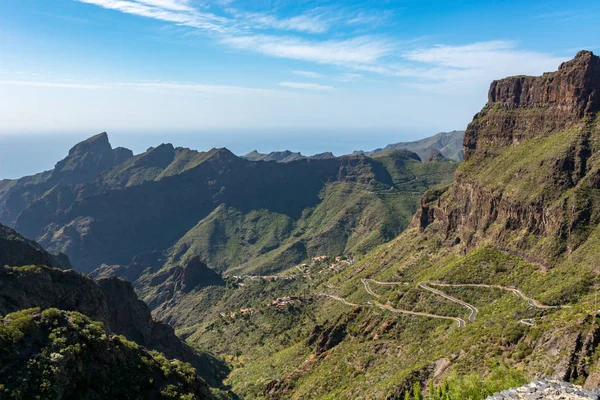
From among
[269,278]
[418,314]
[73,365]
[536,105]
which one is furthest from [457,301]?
[269,278]

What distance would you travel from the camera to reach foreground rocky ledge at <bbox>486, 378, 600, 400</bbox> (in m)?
20.2

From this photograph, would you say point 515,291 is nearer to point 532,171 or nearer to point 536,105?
point 532,171

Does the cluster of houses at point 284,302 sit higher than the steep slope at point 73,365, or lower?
lower

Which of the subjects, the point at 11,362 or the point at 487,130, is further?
the point at 487,130

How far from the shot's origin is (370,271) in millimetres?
109438

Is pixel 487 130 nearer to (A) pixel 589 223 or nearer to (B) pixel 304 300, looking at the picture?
(A) pixel 589 223

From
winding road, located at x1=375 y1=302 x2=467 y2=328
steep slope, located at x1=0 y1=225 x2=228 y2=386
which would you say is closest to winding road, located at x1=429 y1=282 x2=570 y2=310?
winding road, located at x1=375 y1=302 x2=467 y2=328

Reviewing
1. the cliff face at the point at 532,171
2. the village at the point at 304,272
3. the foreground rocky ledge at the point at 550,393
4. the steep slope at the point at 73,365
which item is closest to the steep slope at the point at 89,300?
the steep slope at the point at 73,365

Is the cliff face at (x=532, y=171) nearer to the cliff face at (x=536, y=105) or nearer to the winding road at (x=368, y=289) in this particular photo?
the cliff face at (x=536, y=105)

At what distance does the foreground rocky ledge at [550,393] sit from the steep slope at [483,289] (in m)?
8.85

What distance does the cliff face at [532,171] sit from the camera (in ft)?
219

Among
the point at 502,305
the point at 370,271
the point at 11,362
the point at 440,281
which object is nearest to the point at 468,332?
the point at 502,305

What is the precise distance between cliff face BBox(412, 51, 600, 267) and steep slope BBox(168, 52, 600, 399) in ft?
0.84

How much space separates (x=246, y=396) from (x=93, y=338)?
4596 centimetres
